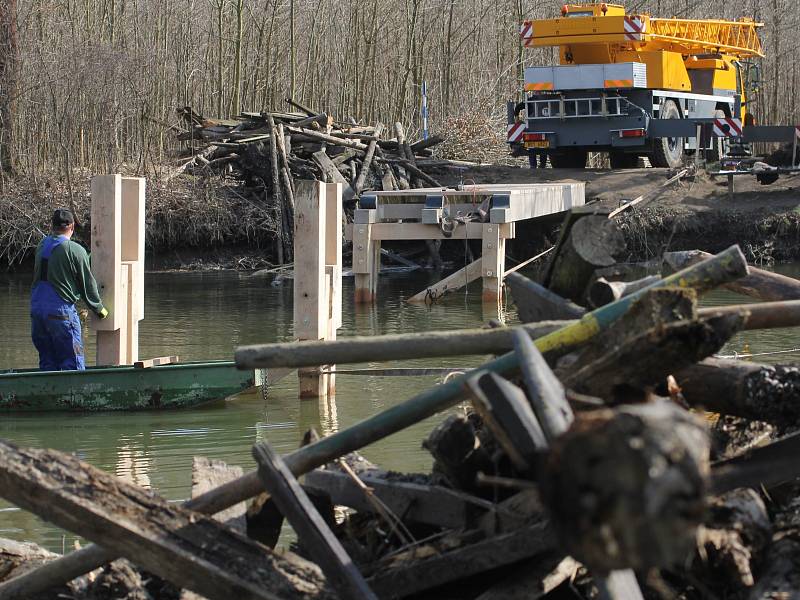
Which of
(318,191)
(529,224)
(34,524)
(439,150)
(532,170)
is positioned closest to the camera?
(34,524)

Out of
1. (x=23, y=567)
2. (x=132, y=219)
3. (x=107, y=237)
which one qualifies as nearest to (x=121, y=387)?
(x=107, y=237)

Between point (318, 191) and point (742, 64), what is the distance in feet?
66.0

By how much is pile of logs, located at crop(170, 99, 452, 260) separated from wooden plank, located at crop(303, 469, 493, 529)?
1732 centimetres

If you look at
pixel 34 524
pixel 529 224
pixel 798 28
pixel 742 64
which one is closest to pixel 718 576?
pixel 34 524

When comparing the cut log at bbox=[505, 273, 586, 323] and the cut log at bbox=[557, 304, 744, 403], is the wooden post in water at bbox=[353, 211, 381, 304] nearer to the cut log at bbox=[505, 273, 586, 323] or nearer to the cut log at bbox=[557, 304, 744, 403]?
the cut log at bbox=[505, 273, 586, 323]

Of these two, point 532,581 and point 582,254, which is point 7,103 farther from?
point 532,581

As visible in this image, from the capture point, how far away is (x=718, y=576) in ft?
12.1

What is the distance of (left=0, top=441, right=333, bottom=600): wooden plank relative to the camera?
11.8 ft

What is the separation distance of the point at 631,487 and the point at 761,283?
3076 mm

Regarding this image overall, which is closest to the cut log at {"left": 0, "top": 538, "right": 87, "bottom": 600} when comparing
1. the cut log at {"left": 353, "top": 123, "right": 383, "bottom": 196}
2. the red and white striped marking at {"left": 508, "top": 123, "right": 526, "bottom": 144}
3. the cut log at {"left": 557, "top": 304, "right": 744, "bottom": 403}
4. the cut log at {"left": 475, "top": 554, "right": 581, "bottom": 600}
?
the cut log at {"left": 475, "top": 554, "right": 581, "bottom": 600}

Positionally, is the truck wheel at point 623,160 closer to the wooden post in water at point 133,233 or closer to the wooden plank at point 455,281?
the wooden plank at point 455,281

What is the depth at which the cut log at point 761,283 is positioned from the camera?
4.89 m

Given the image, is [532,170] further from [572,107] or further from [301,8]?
[301,8]

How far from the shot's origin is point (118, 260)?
390 inches
